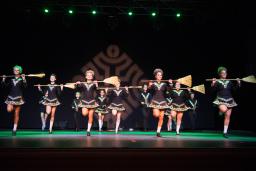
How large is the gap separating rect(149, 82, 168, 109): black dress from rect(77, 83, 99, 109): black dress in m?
1.81

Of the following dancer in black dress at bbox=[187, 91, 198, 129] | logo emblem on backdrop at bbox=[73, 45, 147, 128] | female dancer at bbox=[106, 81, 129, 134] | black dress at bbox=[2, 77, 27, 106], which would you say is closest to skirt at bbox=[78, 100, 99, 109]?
black dress at bbox=[2, 77, 27, 106]

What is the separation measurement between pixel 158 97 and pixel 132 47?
6.30 meters

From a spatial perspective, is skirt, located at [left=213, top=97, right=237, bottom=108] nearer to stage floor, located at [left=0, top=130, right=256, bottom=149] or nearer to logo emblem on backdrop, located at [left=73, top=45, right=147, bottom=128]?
stage floor, located at [left=0, top=130, right=256, bottom=149]

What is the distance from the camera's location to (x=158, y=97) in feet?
32.7

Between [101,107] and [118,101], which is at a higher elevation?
[118,101]

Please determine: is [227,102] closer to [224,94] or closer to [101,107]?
[224,94]

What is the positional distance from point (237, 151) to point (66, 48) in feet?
36.4

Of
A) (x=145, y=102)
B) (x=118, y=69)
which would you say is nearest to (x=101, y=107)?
(x=145, y=102)

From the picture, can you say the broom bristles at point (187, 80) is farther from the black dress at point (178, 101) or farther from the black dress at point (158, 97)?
the black dress at point (178, 101)

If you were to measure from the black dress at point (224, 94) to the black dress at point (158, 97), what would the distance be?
5.05ft

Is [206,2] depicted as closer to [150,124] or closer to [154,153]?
[150,124]

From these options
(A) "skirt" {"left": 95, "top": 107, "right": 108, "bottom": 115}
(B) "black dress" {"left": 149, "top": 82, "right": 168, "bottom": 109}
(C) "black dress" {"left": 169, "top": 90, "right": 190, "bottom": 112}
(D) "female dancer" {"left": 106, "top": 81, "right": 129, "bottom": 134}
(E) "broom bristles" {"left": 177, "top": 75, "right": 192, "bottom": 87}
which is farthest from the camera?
(A) "skirt" {"left": 95, "top": 107, "right": 108, "bottom": 115}

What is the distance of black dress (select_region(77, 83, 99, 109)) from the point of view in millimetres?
10227

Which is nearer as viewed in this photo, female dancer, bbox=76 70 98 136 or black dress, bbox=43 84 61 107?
female dancer, bbox=76 70 98 136
